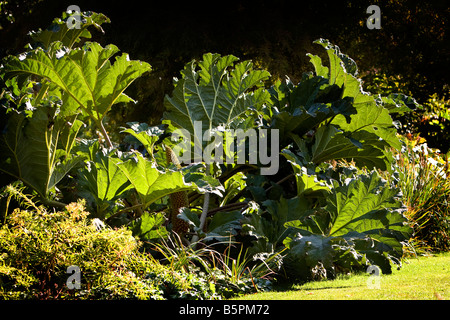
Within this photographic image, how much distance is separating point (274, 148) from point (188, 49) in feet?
15.5

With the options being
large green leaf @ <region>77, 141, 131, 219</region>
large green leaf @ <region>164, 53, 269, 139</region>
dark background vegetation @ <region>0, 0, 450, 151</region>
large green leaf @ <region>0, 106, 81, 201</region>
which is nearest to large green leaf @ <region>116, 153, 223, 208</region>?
large green leaf @ <region>77, 141, 131, 219</region>

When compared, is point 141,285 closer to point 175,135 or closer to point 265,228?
point 265,228

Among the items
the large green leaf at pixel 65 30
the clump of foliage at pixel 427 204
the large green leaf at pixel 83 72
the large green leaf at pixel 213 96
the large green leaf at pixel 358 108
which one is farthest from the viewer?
the clump of foliage at pixel 427 204

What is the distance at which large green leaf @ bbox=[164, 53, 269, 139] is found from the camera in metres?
4.98

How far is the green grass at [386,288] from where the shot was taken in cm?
325

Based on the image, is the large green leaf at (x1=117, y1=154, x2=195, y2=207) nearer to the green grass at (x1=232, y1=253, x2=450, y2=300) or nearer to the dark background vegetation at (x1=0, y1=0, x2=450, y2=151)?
the green grass at (x1=232, y1=253, x2=450, y2=300)

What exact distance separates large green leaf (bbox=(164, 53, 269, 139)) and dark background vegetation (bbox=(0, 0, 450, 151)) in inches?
154

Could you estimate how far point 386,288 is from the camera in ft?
11.6

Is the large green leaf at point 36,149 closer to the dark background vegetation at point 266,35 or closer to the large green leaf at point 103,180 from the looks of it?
the large green leaf at point 103,180

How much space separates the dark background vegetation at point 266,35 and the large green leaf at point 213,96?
12.8 feet

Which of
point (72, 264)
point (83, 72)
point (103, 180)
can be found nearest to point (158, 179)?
point (103, 180)

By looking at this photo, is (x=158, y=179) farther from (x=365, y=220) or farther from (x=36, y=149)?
(x=365, y=220)

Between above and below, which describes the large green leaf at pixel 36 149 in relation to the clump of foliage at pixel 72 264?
above

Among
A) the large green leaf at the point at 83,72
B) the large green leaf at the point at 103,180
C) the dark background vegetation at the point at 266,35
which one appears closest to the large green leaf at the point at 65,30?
the large green leaf at the point at 83,72
